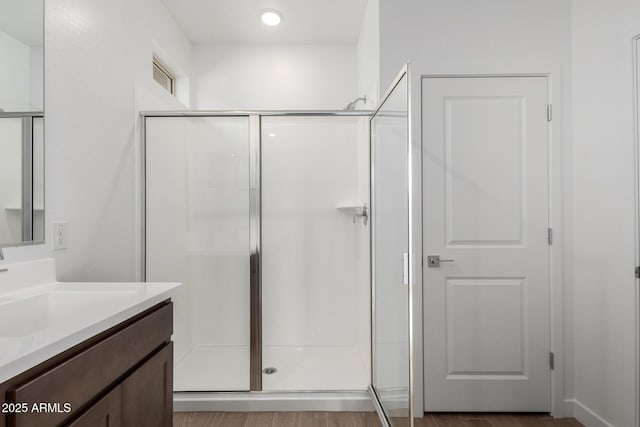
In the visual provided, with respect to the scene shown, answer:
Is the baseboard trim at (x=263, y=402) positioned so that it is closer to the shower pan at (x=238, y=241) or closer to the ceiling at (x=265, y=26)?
the shower pan at (x=238, y=241)

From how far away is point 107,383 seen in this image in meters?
0.98

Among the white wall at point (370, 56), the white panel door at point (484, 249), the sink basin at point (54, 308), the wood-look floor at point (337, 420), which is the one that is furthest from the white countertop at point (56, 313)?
the white wall at point (370, 56)

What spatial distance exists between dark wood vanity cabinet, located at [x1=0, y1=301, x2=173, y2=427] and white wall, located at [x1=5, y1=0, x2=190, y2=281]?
2.03 ft

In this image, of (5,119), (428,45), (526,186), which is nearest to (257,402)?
(5,119)

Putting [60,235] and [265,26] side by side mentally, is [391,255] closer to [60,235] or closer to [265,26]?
[60,235]

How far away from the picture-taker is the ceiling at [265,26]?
8.42 ft

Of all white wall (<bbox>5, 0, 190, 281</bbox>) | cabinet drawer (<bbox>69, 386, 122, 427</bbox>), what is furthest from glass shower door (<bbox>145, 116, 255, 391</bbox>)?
cabinet drawer (<bbox>69, 386, 122, 427</bbox>)

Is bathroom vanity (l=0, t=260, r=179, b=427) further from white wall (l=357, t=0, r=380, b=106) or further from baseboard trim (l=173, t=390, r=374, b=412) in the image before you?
white wall (l=357, t=0, r=380, b=106)

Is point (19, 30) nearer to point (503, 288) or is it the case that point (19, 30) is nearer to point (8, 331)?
point (8, 331)

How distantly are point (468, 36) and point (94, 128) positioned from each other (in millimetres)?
2142

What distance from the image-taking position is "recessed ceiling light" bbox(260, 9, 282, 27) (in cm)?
264

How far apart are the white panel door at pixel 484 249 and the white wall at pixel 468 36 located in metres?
0.11

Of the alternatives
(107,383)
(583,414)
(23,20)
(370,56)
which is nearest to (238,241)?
(107,383)

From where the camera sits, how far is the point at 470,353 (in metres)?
2.14
